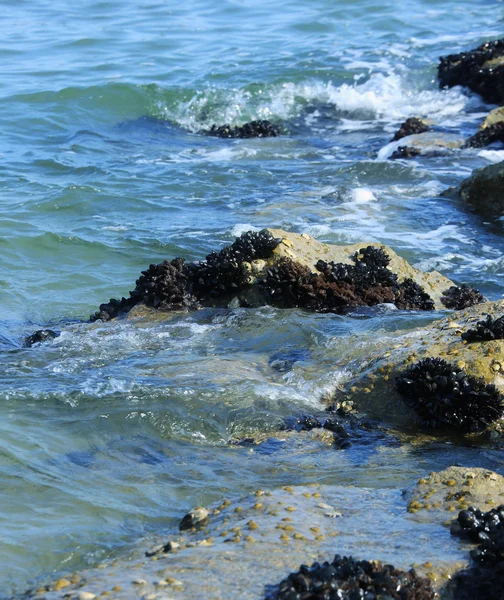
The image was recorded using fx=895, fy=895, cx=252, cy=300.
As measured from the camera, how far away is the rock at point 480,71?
22531mm

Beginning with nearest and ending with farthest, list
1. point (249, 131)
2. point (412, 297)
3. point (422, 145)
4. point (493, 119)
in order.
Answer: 1. point (412, 297)
2. point (422, 145)
3. point (493, 119)
4. point (249, 131)

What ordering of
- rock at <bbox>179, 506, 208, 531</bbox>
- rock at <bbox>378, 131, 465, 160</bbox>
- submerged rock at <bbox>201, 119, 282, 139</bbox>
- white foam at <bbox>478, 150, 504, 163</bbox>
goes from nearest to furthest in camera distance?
rock at <bbox>179, 506, 208, 531</bbox> < white foam at <bbox>478, 150, 504, 163</bbox> < rock at <bbox>378, 131, 465, 160</bbox> < submerged rock at <bbox>201, 119, 282, 139</bbox>

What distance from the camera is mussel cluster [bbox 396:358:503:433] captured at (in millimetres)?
6781

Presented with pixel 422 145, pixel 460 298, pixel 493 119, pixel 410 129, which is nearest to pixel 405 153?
pixel 422 145

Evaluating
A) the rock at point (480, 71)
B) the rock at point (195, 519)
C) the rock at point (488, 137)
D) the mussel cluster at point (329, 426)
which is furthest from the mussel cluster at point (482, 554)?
the rock at point (480, 71)

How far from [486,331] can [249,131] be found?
13764 millimetres

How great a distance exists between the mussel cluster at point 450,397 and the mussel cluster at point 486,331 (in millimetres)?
360

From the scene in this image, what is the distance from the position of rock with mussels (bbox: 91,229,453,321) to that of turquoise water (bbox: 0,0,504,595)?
32 cm

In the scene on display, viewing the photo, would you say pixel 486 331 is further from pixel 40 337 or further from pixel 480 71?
pixel 480 71

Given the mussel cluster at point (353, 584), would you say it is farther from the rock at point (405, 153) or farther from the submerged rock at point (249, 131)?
the submerged rock at point (249, 131)

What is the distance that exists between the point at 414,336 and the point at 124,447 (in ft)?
8.98

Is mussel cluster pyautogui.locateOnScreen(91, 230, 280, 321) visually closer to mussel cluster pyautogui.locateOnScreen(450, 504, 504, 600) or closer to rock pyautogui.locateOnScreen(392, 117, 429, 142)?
mussel cluster pyautogui.locateOnScreen(450, 504, 504, 600)

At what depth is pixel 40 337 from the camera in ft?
30.6

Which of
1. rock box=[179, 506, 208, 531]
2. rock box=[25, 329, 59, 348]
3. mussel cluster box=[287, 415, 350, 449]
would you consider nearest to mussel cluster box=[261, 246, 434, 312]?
rock box=[25, 329, 59, 348]
